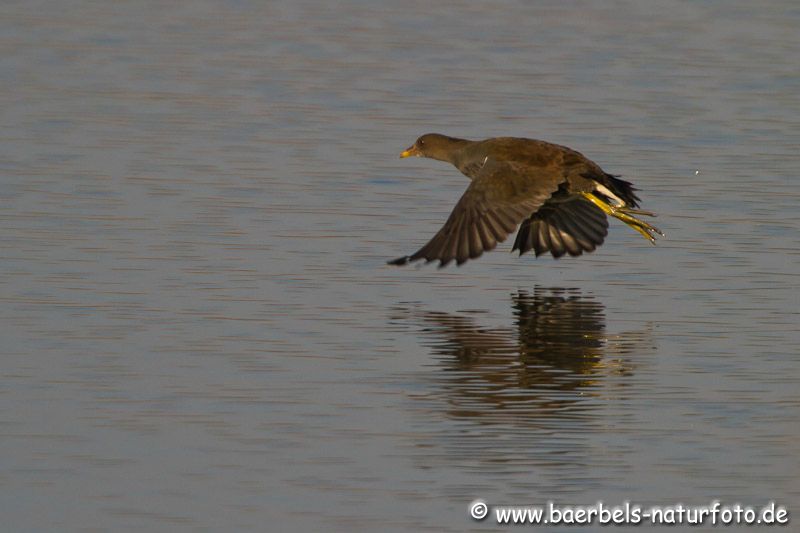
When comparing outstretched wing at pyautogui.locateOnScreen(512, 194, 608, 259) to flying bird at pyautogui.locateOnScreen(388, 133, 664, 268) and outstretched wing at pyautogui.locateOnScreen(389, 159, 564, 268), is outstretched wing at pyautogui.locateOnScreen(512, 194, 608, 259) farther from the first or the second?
outstretched wing at pyautogui.locateOnScreen(389, 159, 564, 268)

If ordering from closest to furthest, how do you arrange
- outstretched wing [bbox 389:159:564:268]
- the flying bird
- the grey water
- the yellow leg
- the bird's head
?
the grey water
outstretched wing [bbox 389:159:564:268]
the flying bird
the yellow leg
the bird's head

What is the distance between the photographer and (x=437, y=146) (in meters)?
13.1

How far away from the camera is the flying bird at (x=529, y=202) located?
10.7 m

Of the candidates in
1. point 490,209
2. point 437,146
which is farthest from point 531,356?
point 437,146

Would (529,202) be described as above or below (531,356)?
above

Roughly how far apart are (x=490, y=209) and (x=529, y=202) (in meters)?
0.27

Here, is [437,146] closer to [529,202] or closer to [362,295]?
[529,202]

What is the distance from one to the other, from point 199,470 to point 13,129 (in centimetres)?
844

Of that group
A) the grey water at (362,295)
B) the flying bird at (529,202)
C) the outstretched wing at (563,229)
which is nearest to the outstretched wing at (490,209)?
the flying bird at (529,202)

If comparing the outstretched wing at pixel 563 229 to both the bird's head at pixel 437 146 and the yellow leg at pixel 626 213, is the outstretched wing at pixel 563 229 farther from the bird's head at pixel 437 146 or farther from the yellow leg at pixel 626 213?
the bird's head at pixel 437 146

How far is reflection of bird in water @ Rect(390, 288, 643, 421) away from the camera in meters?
8.77

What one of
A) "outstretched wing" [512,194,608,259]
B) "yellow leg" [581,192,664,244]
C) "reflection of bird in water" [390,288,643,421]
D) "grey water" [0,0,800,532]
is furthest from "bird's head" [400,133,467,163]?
"reflection of bird in water" [390,288,643,421]

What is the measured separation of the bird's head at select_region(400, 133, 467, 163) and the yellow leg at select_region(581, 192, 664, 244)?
136 centimetres

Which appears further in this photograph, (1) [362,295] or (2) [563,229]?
(2) [563,229]
